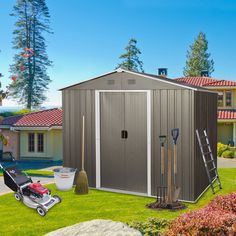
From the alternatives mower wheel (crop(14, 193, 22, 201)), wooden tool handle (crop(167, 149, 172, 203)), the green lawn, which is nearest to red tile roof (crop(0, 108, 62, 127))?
the green lawn

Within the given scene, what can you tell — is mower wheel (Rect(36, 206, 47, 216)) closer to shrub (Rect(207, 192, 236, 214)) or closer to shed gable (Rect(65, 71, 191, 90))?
shed gable (Rect(65, 71, 191, 90))

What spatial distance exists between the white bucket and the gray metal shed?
1.99 feet

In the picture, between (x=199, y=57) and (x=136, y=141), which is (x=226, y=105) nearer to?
(x=136, y=141)

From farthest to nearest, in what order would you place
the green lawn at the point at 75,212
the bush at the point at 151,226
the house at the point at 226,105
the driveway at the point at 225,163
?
the house at the point at 226,105 < the driveway at the point at 225,163 < the green lawn at the point at 75,212 < the bush at the point at 151,226

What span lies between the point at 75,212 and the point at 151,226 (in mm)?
4020

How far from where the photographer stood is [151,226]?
6934 mm

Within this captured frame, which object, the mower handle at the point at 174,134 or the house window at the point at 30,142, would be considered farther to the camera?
the house window at the point at 30,142

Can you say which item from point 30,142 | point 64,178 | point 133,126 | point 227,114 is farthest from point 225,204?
point 227,114

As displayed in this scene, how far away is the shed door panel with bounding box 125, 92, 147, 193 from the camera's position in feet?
40.5

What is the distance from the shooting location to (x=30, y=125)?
82.7 ft

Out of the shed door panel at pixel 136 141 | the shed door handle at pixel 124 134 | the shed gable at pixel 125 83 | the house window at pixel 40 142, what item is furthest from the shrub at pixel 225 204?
the house window at pixel 40 142

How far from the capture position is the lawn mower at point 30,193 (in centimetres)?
1070

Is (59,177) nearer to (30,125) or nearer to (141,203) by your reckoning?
(141,203)

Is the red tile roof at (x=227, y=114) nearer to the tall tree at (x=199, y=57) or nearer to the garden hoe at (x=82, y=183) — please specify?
the garden hoe at (x=82, y=183)
